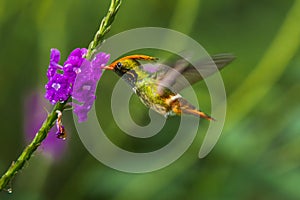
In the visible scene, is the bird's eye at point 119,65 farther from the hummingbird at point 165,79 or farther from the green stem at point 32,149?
the green stem at point 32,149

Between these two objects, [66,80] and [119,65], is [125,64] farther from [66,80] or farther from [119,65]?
[66,80]

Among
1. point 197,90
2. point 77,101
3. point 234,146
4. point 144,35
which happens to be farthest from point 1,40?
point 77,101

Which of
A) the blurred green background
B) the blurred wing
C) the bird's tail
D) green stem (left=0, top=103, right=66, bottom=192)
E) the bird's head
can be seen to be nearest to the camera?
green stem (left=0, top=103, right=66, bottom=192)

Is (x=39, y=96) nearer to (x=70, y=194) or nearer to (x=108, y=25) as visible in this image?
(x=70, y=194)

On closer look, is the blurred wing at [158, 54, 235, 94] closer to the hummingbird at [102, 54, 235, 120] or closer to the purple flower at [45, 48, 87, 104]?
the hummingbird at [102, 54, 235, 120]

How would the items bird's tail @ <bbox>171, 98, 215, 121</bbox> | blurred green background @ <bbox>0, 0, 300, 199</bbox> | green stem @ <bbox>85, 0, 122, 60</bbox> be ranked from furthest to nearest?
blurred green background @ <bbox>0, 0, 300, 199</bbox>, bird's tail @ <bbox>171, 98, 215, 121</bbox>, green stem @ <bbox>85, 0, 122, 60</bbox>

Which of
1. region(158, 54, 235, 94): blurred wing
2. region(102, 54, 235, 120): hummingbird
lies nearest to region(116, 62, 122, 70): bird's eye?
region(102, 54, 235, 120): hummingbird

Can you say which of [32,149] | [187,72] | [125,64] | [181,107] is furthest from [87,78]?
[181,107]

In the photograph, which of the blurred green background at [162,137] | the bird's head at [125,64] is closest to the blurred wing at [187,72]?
the bird's head at [125,64]
